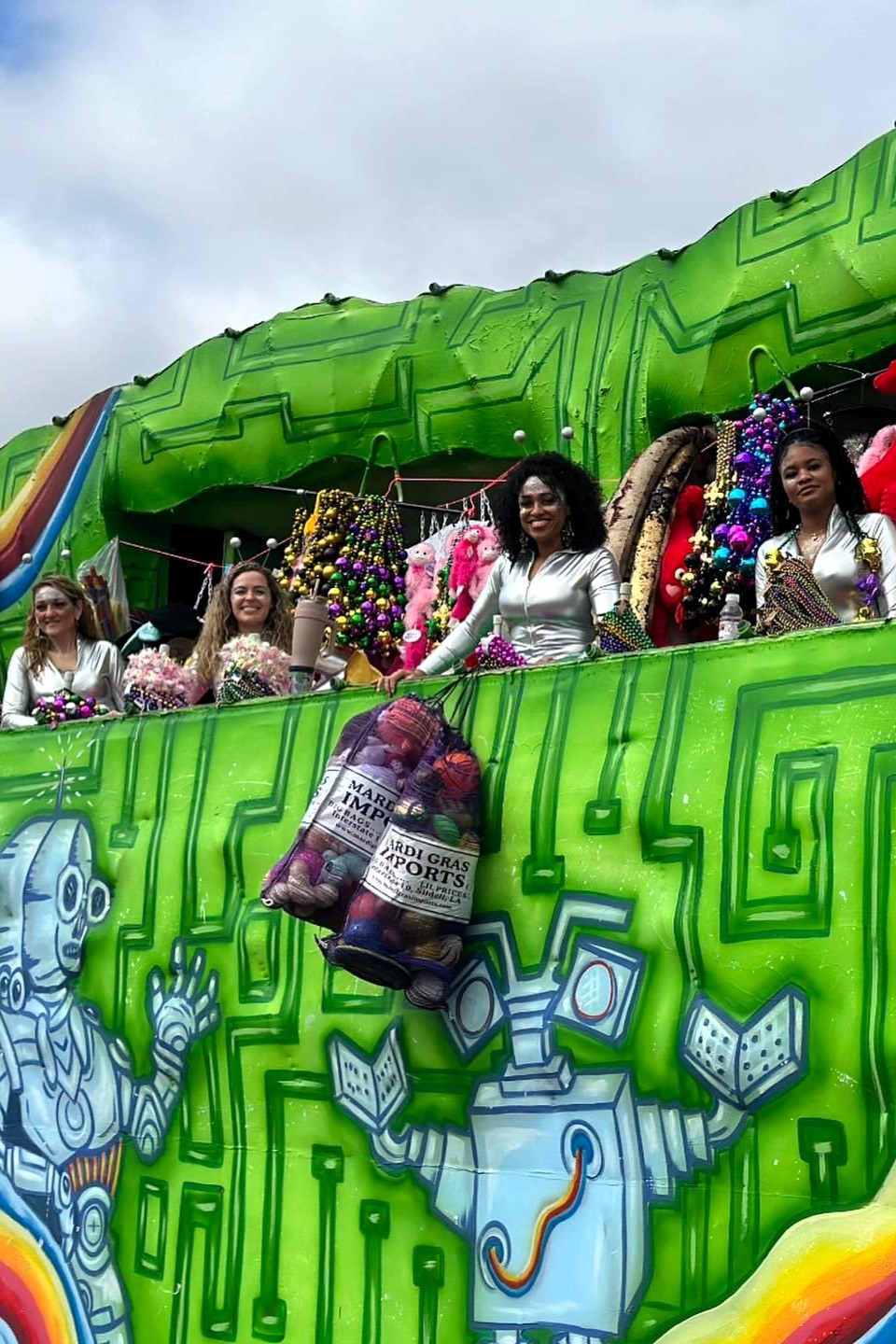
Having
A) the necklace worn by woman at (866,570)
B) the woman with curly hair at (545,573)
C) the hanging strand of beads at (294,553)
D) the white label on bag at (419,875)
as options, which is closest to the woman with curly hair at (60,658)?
the hanging strand of beads at (294,553)

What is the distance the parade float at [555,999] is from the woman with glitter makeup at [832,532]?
1.54 ft

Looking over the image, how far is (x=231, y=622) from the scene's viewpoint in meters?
6.12

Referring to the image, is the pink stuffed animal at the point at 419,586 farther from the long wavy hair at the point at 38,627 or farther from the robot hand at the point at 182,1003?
the robot hand at the point at 182,1003

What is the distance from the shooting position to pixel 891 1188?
339 centimetres

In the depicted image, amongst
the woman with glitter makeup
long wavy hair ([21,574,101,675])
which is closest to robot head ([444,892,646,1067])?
the woman with glitter makeup

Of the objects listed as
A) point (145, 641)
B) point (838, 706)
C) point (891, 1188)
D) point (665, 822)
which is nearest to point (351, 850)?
Answer: point (665, 822)

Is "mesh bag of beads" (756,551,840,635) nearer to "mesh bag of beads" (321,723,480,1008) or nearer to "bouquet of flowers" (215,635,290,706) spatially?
"mesh bag of beads" (321,723,480,1008)

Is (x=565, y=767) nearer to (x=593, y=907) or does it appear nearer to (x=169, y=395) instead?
(x=593, y=907)

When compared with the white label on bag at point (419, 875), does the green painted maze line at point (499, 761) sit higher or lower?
higher

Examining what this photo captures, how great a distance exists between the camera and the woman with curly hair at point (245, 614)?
6.08 metres

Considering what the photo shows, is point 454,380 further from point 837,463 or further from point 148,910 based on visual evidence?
point 837,463

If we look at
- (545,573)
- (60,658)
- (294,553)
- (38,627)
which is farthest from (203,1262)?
(294,553)

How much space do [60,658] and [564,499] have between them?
260 cm

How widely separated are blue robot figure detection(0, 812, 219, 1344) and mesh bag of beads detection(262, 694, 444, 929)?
2.95ft
